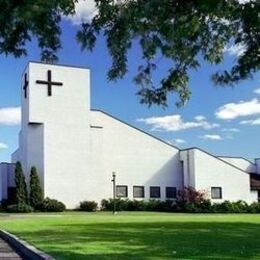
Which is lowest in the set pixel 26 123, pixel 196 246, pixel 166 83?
pixel 196 246

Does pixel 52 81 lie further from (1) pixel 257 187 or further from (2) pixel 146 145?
(1) pixel 257 187

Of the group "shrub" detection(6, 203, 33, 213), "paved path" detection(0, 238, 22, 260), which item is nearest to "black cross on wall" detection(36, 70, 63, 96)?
"shrub" detection(6, 203, 33, 213)

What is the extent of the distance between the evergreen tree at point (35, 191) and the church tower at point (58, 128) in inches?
37.5

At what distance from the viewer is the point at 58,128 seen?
169 ft

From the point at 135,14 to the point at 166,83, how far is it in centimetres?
386

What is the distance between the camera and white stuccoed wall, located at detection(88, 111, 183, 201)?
53188mm

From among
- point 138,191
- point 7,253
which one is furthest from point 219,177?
point 7,253

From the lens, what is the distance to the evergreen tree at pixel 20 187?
48656 mm

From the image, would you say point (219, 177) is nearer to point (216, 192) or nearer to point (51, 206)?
point (216, 192)

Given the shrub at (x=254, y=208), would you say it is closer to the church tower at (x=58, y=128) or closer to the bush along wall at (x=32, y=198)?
the church tower at (x=58, y=128)

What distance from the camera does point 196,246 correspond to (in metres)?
14.8

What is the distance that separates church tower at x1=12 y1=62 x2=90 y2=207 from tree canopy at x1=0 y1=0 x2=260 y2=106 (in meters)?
38.9

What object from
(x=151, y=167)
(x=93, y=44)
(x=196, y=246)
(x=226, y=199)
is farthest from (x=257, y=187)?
(x=93, y=44)

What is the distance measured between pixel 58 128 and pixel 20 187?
19.6 ft
